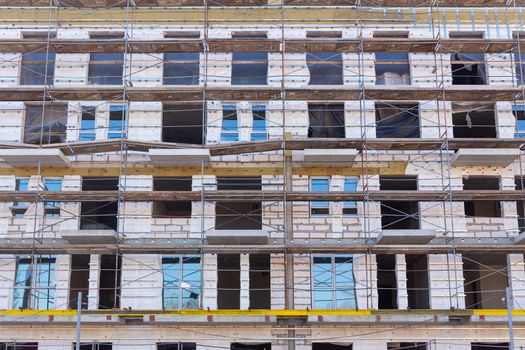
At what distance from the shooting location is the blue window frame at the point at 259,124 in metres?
30.7

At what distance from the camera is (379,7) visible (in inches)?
1251

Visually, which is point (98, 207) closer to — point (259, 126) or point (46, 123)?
point (46, 123)

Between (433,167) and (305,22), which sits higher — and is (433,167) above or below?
below

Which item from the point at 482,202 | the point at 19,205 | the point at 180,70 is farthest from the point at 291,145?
the point at 19,205

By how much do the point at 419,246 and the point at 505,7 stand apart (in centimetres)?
1081

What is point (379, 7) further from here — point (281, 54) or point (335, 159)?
point (335, 159)

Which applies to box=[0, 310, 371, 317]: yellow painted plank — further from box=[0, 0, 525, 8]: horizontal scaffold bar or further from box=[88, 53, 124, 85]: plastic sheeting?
box=[0, 0, 525, 8]: horizontal scaffold bar

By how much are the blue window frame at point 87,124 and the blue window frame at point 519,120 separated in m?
16.2

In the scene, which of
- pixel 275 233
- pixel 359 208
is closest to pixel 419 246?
pixel 359 208

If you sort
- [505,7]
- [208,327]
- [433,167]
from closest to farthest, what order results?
[208,327] → [433,167] → [505,7]

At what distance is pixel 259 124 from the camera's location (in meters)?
31.0

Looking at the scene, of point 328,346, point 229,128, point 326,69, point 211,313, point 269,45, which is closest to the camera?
point 211,313

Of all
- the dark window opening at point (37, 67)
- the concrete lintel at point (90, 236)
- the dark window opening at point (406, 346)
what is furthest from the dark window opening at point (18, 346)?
the dark window opening at point (406, 346)

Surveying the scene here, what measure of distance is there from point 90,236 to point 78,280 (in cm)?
529
